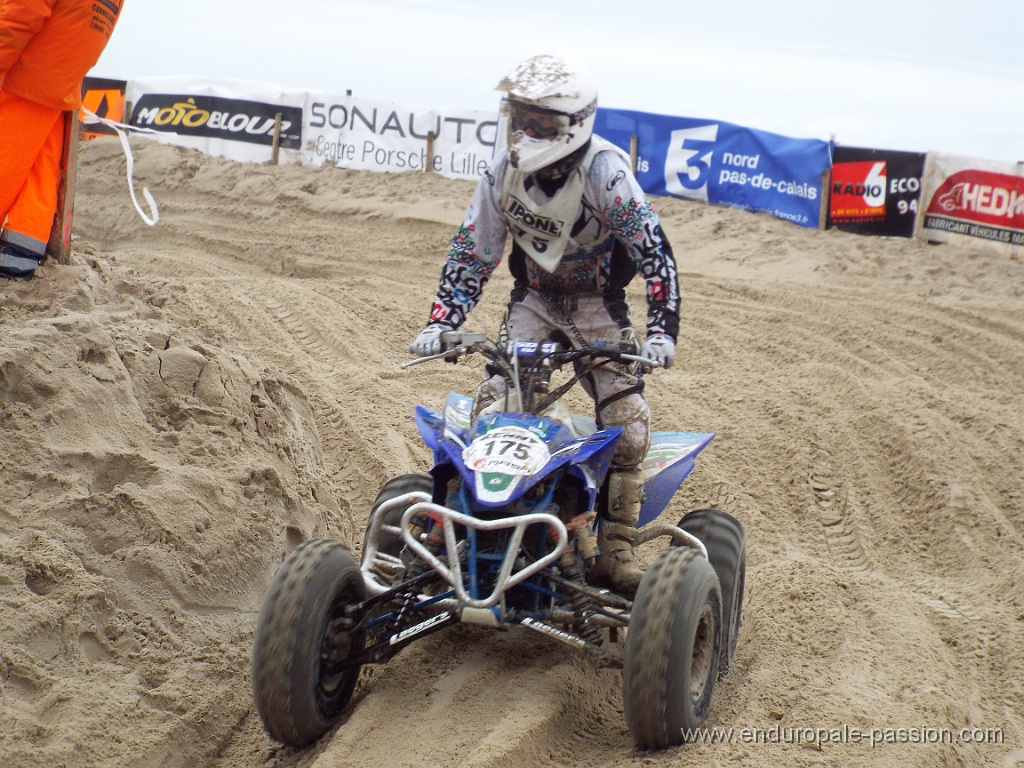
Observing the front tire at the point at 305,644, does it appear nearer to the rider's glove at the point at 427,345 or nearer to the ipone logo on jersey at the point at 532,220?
the rider's glove at the point at 427,345

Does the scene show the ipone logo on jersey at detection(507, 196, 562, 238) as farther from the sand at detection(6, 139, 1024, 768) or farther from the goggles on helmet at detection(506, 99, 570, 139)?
the sand at detection(6, 139, 1024, 768)

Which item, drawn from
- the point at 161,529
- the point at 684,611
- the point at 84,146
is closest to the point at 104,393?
the point at 161,529

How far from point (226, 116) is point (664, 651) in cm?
1492

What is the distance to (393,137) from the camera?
15469 mm

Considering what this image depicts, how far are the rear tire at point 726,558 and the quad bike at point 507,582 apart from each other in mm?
12

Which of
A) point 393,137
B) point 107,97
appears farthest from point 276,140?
point 107,97

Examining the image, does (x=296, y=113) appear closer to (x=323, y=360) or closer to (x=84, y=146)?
(x=84, y=146)

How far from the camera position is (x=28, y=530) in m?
3.36

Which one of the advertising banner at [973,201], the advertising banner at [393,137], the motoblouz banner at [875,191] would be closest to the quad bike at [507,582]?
the advertising banner at [973,201]

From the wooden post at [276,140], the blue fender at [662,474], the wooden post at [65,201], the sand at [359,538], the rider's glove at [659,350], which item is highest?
the wooden post at [276,140]

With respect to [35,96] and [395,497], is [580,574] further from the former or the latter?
[35,96]

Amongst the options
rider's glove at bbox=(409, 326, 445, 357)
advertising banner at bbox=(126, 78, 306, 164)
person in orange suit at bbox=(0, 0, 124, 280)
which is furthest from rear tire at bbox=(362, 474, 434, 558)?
advertising banner at bbox=(126, 78, 306, 164)

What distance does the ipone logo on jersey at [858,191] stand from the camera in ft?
42.6

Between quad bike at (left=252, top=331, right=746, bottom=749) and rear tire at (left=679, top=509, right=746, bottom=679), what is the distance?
12 mm
